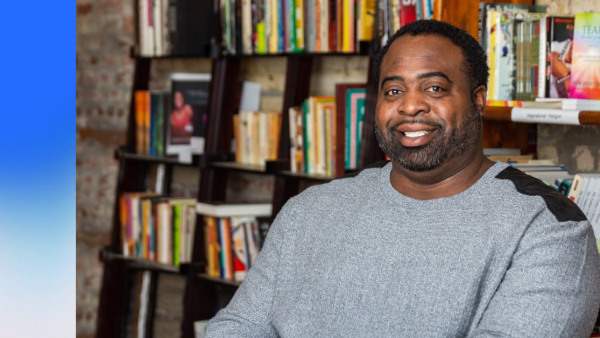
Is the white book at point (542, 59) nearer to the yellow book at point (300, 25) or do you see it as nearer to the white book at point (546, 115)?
the white book at point (546, 115)

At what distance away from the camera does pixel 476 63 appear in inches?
64.4

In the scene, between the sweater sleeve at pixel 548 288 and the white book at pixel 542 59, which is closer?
the sweater sleeve at pixel 548 288

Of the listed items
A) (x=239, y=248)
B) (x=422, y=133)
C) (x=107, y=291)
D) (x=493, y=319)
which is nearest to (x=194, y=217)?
(x=239, y=248)

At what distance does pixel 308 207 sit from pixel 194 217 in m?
1.56

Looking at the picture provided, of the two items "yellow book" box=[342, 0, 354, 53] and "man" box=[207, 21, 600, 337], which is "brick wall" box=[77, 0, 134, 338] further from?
"man" box=[207, 21, 600, 337]

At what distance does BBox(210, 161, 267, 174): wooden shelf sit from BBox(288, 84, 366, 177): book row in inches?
5.6

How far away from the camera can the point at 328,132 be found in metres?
2.76

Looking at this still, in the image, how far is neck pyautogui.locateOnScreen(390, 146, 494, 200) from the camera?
62.0 inches

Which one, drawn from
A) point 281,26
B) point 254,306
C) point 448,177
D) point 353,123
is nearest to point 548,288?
point 448,177

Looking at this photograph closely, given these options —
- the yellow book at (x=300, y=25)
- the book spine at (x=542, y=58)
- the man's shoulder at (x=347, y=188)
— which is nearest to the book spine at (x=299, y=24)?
the yellow book at (x=300, y=25)

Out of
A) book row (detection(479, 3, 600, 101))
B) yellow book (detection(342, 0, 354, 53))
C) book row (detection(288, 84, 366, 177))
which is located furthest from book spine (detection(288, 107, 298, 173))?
book row (detection(479, 3, 600, 101))

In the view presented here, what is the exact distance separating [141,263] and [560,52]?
2.07 meters

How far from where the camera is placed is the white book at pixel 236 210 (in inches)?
118

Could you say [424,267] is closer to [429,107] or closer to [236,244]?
[429,107]
